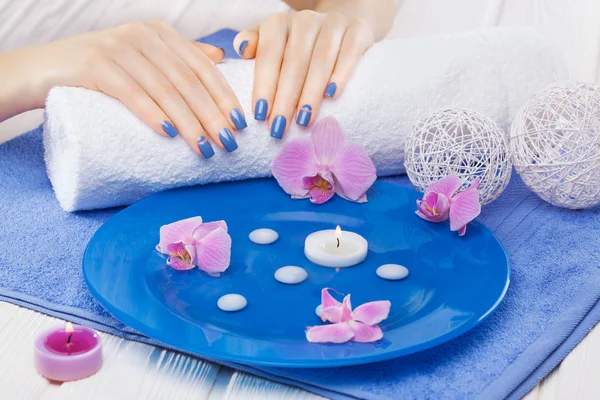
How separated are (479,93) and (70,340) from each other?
1.97 ft

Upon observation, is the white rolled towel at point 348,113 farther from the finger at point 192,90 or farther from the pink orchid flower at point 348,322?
the pink orchid flower at point 348,322

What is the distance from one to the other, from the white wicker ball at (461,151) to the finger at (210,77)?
0.20 m

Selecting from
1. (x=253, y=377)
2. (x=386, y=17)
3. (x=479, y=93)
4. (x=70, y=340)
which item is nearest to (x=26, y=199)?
(x=70, y=340)

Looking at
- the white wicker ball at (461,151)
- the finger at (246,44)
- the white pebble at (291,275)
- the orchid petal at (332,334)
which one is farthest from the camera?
the finger at (246,44)

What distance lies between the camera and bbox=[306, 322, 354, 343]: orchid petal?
2.21 ft

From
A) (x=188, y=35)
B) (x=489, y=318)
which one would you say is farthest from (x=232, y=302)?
(x=188, y=35)

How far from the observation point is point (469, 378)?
68cm

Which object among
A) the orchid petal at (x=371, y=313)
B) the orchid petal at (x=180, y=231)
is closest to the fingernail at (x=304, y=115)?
the orchid petal at (x=180, y=231)

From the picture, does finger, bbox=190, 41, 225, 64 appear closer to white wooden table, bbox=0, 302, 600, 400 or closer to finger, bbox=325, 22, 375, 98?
finger, bbox=325, 22, 375, 98

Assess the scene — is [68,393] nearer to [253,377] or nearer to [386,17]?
[253,377]

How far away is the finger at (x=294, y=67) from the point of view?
962 mm

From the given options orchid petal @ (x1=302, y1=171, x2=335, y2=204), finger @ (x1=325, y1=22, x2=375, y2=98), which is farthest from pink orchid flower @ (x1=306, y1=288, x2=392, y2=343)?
finger @ (x1=325, y1=22, x2=375, y2=98)

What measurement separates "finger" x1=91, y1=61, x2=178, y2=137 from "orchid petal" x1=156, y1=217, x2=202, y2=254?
16 centimetres

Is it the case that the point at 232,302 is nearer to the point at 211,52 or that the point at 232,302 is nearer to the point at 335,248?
the point at 335,248
